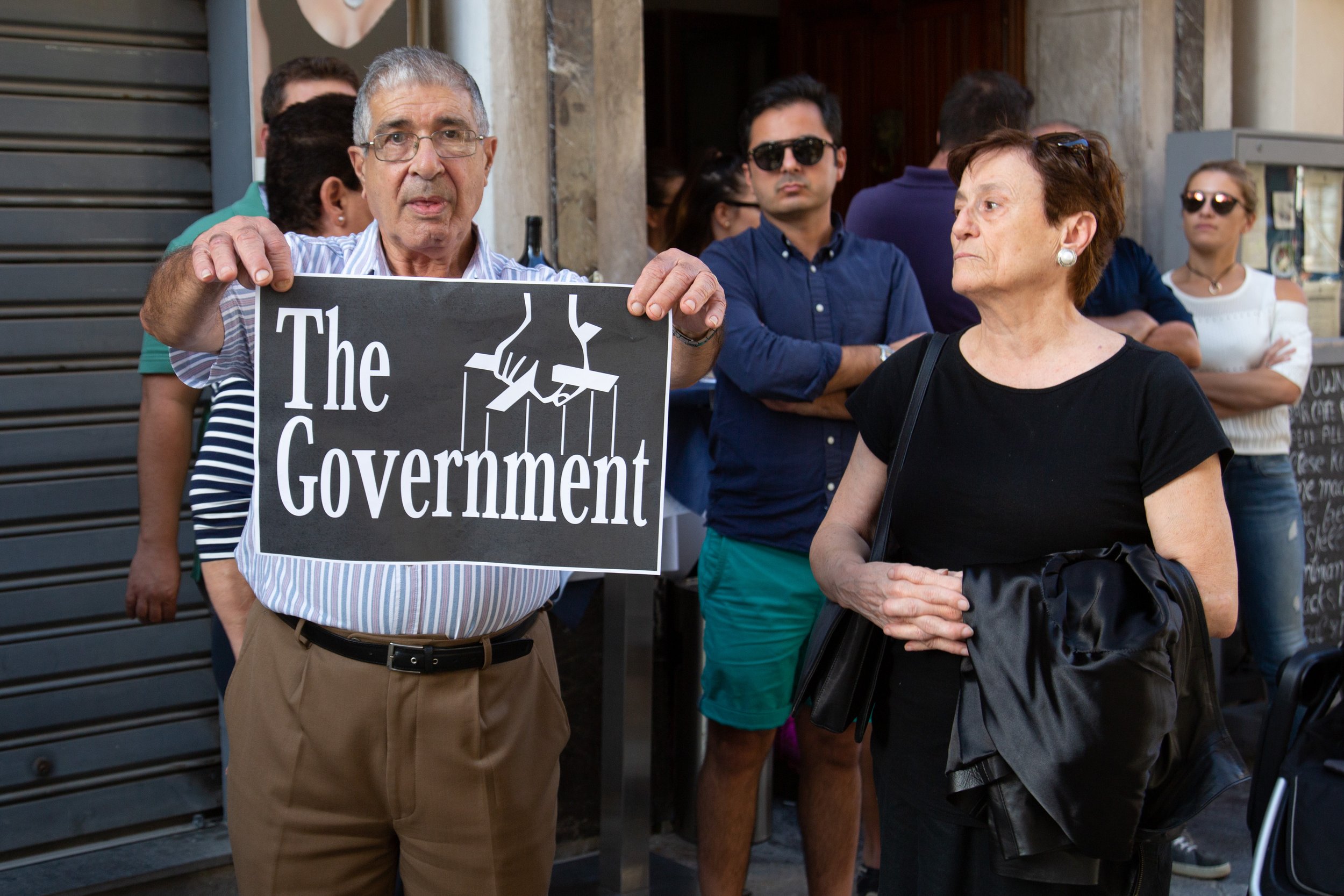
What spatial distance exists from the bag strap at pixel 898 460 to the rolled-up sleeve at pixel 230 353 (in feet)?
3.80

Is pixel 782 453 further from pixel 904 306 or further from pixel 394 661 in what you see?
pixel 394 661

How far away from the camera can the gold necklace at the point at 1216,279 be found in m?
4.98

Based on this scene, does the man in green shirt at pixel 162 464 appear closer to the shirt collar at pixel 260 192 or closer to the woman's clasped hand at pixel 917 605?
the shirt collar at pixel 260 192

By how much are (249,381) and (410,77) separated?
770mm

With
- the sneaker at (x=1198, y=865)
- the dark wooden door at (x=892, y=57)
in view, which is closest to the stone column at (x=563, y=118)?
the dark wooden door at (x=892, y=57)

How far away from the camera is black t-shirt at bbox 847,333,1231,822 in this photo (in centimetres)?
223

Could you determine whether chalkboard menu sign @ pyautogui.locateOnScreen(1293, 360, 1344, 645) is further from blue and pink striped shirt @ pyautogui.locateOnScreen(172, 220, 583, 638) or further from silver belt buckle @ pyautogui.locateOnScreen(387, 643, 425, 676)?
silver belt buckle @ pyautogui.locateOnScreen(387, 643, 425, 676)

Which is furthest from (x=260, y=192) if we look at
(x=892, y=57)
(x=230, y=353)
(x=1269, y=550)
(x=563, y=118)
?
(x=892, y=57)

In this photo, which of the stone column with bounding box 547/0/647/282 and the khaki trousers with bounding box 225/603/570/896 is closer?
the khaki trousers with bounding box 225/603/570/896

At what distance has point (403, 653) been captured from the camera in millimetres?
2275

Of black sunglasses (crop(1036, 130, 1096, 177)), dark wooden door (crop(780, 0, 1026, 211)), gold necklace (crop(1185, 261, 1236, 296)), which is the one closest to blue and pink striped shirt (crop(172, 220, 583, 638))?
black sunglasses (crop(1036, 130, 1096, 177))

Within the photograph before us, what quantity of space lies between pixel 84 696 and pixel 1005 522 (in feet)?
9.63

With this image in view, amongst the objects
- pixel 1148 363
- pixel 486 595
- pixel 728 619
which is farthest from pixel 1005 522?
pixel 728 619

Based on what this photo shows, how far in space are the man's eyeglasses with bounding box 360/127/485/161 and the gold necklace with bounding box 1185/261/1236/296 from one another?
3.62m
